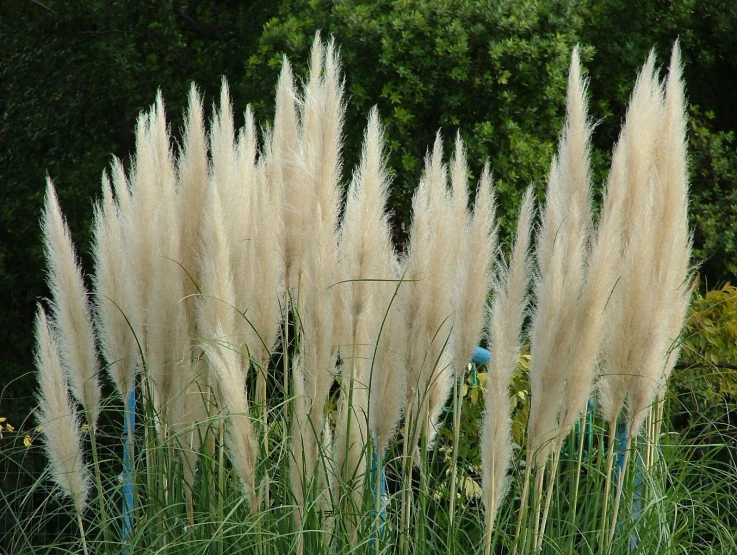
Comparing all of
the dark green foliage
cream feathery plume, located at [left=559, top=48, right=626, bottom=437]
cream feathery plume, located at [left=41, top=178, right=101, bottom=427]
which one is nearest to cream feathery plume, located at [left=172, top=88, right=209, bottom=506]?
cream feathery plume, located at [left=41, top=178, right=101, bottom=427]

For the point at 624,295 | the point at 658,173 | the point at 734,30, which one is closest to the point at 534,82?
the point at 734,30

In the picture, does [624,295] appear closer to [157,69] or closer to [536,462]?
[536,462]

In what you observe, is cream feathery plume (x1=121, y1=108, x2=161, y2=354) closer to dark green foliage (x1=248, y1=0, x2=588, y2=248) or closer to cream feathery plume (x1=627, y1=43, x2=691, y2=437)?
cream feathery plume (x1=627, y1=43, x2=691, y2=437)

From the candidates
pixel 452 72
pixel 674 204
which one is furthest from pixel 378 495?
pixel 452 72

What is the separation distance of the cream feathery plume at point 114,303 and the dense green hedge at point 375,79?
1438 millimetres

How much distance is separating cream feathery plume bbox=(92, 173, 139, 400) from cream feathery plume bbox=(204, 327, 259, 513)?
25.6 inches

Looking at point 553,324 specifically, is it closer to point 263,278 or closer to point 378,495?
point 378,495

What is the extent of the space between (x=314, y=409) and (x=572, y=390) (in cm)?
65

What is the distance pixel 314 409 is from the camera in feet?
8.41

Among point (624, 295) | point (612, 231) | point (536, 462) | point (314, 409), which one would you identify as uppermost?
point (612, 231)

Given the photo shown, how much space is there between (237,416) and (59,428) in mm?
815

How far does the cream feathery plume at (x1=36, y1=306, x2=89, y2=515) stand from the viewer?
2.98 meters

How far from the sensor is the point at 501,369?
2498 mm

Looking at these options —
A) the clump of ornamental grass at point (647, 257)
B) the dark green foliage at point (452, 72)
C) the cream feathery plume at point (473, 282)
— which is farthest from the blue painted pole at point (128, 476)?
the dark green foliage at point (452, 72)
